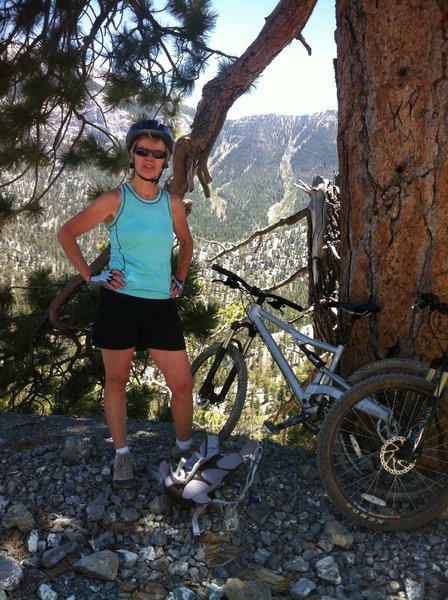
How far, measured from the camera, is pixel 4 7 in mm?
5742

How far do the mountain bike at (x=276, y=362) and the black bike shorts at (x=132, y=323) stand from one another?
0.67 metres

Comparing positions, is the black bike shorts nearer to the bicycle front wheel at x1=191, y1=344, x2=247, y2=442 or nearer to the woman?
the woman

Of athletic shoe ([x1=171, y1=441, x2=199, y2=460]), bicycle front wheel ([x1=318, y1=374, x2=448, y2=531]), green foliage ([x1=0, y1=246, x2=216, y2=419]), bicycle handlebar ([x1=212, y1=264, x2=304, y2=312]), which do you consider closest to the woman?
athletic shoe ([x1=171, y1=441, x2=199, y2=460])

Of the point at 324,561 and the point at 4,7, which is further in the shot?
the point at 4,7

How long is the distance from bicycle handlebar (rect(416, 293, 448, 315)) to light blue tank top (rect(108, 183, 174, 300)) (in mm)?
1419

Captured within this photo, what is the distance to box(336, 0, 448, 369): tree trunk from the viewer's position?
3229 mm

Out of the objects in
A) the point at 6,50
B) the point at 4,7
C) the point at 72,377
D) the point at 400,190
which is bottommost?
the point at 72,377

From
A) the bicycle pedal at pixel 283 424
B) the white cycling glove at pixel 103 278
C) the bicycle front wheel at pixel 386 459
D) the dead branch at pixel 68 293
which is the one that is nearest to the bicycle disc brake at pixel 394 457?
the bicycle front wheel at pixel 386 459

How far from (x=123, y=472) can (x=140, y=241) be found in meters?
1.32

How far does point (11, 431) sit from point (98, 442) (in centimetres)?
93

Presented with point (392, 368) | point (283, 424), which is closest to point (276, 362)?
point (283, 424)

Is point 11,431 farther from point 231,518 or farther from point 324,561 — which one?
point 324,561

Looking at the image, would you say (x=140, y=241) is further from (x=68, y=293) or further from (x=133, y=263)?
(x=68, y=293)

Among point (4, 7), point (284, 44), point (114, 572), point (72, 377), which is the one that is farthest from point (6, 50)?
point (114, 572)
